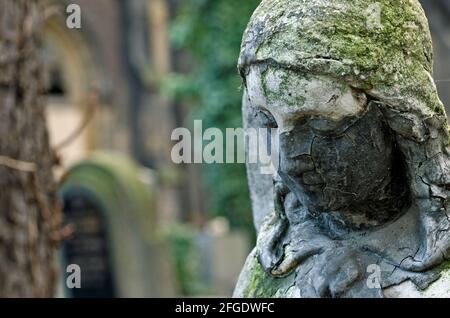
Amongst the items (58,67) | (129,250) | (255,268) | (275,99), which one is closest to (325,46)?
(275,99)

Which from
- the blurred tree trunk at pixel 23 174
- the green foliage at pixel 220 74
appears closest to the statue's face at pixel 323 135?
the blurred tree trunk at pixel 23 174

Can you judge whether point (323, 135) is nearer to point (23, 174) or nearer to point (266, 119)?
point (266, 119)

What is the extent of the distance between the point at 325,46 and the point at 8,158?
10.4 ft

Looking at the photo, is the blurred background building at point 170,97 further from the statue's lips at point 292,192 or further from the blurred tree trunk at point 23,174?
the statue's lips at point 292,192

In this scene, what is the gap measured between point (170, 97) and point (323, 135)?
58.2 ft

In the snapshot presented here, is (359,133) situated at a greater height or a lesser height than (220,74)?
lesser

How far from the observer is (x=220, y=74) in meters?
15.9

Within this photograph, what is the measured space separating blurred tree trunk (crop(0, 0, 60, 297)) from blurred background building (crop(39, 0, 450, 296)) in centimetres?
888

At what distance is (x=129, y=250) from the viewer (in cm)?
1007

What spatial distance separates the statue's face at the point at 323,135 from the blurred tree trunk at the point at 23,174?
3.02m

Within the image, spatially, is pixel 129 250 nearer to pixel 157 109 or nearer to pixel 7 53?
pixel 7 53

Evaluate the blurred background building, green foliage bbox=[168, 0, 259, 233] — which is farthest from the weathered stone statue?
green foliage bbox=[168, 0, 259, 233]

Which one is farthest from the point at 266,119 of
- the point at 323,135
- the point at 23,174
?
the point at 23,174

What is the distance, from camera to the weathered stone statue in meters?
1.91
